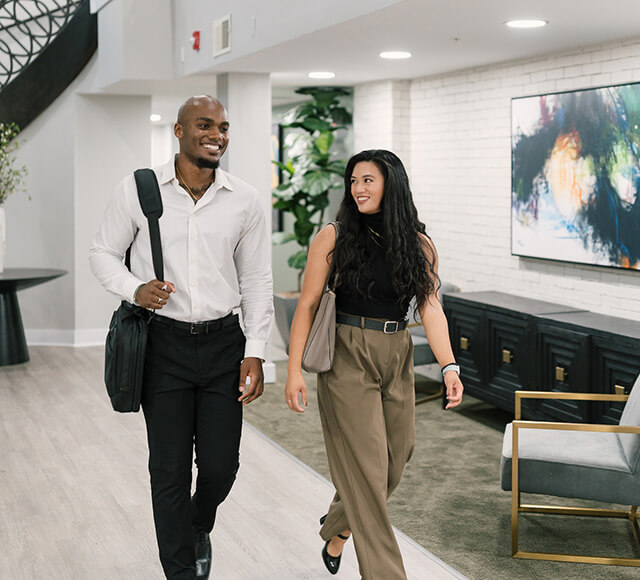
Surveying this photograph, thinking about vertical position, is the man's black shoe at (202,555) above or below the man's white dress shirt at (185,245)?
below

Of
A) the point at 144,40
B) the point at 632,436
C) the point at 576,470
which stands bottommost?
the point at 576,470

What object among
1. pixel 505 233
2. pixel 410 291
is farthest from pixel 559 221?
pixel 410 291

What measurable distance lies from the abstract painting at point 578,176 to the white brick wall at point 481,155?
105 mm

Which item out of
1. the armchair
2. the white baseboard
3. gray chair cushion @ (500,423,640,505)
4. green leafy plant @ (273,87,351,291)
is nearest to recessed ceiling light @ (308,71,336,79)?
green leafy plant @ (273,87,351,291)

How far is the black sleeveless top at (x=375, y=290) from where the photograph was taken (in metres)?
2.86

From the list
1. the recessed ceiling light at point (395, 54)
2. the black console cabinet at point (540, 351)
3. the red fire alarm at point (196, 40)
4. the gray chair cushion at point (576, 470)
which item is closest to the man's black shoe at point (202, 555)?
the gray chair cushion at point (576, 470)

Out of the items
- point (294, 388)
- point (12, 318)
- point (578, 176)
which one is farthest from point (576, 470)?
point (12, 318)

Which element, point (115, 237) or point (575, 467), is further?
point (575, 467)

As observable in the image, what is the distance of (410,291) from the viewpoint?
9.41 ft

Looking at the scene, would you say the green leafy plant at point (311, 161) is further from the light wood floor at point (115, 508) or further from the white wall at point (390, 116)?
the light wood floor at point (115, 508)

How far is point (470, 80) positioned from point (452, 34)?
1.66 metres

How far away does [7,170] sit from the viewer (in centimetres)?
843

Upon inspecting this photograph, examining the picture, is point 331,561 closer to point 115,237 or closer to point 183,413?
point 183,413

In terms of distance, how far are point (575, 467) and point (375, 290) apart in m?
1.23
